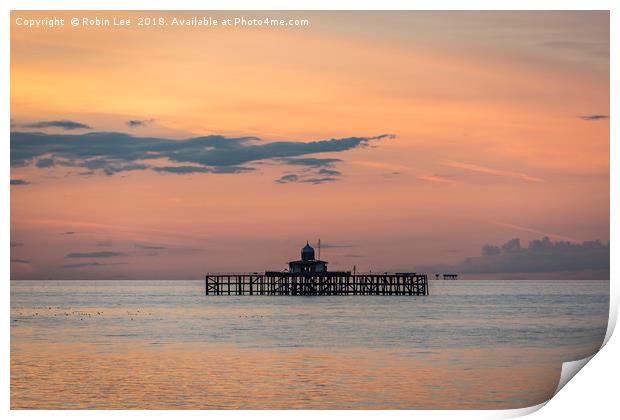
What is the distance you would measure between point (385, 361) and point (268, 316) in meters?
19.3

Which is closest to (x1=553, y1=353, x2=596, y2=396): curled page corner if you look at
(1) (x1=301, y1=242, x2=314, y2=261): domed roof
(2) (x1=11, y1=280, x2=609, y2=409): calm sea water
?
(2) (x1=11, y1=280, x2=609, y2=409): calm sea water

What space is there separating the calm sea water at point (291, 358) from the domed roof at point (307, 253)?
4.91 meters

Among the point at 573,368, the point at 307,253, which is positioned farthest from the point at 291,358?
the point at 307,253

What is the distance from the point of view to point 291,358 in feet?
93.5

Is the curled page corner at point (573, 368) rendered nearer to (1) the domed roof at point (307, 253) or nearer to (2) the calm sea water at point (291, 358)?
(2) the calm sea water at point (291, 358)

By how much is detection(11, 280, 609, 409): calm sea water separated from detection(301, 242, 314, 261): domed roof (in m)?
4.91

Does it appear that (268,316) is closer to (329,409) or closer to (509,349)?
(509,349)

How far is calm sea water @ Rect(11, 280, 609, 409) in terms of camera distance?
21000 millimetres

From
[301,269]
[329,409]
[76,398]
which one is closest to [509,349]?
[329,409]

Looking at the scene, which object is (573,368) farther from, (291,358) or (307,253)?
(307,253)

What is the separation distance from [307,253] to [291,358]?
2786cm

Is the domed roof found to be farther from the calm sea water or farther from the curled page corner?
the curled page corner
